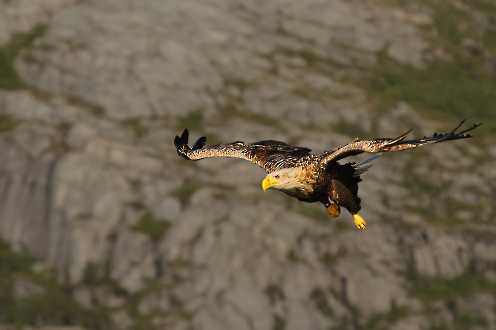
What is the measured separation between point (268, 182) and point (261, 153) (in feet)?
18.9

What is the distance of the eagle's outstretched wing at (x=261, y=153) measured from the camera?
45750 millimetres

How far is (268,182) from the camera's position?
4266cm

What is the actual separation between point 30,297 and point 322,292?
49.5 m

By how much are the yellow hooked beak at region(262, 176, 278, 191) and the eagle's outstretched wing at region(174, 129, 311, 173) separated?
5.11 ft

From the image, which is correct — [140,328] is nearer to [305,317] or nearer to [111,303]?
[111,303]

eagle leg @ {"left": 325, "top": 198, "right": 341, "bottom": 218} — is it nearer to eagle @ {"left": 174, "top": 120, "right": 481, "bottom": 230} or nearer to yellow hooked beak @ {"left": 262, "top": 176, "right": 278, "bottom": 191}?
eagle @ {"left": 174, "top": 120, "right": 481, "bottom": 230}

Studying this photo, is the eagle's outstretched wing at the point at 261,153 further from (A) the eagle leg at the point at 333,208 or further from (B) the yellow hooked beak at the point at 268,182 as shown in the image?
(A) the eagle leg at the point at 333,208

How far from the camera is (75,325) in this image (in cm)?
19475

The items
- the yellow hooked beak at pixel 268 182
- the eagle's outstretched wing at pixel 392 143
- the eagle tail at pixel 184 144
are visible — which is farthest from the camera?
the eagle tail at pixel 184 144

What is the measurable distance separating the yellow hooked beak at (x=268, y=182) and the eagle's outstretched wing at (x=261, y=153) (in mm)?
1558

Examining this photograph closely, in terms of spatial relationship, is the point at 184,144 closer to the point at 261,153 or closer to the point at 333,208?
the point at 261,153

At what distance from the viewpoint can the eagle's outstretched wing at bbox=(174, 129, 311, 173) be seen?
4575 cm

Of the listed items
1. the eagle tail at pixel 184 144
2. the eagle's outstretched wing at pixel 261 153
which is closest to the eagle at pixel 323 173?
the eagle's outstretched wing at pixel 261 153

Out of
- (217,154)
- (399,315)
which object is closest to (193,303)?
(399,315)
